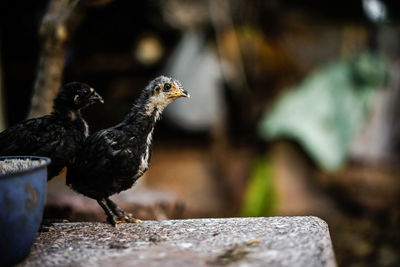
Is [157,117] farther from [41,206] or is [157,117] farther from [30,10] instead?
[30,10]

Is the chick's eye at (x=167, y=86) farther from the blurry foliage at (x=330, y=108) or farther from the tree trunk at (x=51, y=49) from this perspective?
the blurry foliage at (x=330, y=108)

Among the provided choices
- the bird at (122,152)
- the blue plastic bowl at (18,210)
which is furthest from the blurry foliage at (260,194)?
the blue plastic bowl at (18,210)

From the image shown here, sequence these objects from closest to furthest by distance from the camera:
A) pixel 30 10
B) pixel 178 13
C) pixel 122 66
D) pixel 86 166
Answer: pixel 86 166
pixel 30 10
pixel 178 13
pixel 122 66

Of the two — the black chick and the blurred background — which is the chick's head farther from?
the blurred background

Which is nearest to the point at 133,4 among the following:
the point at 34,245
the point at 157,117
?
the point at 157,117

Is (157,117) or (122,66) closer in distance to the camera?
(157,117)

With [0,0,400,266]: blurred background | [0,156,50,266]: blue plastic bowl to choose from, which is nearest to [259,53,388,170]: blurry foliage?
[0,0,400,266]: blurred background

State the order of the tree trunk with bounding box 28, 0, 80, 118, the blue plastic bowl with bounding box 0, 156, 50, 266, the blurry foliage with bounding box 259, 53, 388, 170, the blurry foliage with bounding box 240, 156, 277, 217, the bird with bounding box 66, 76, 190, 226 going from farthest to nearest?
the blurry foliage with bounding box 240, 156, 277, 217 → the blurry foliage with bounding box 259, 53, 388, 170 → the tree trunk with bounding box 28, 0, 80, 118 → the bird with bounding box 66, 76, 190, 226 → the blue plastic bowl with bounding box 0, 156, 50, 266
